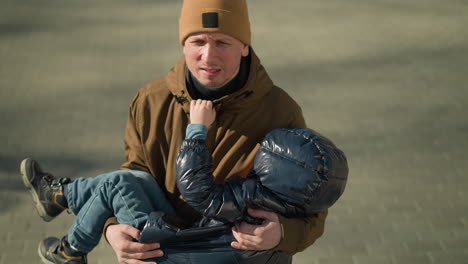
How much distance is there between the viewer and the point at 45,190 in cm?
426

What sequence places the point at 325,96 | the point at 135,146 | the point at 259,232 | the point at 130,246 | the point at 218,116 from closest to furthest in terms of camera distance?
the point at 259,232, the point at 130,246, the point at 218,116, the point at 135,146, the point at 325,96

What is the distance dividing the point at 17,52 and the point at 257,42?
9.38ft

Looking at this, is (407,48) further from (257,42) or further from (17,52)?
(17,52)

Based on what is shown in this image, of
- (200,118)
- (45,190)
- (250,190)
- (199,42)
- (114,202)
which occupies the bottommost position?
(45,190)

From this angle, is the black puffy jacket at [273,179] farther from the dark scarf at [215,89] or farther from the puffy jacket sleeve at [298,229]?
the dark scarf at [215,89]

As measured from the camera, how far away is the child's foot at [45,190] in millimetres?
4098

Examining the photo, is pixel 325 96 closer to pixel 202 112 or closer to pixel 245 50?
pixel 245 50

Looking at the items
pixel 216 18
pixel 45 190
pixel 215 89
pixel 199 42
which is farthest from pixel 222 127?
pixel 45 190

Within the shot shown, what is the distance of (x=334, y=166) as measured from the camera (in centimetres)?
320

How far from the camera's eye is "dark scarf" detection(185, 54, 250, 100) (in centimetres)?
340

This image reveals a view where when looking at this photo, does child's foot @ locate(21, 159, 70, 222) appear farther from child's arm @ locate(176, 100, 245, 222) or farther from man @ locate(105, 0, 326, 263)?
child's arm @ locate(176, 100, 245, 222)

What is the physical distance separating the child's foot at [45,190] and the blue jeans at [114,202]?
379mm

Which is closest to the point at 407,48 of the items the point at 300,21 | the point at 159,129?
the point at 300,21

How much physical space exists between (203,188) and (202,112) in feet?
1.14
